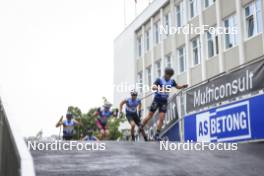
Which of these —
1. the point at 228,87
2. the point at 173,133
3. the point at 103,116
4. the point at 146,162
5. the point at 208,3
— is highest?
the point at 208,3

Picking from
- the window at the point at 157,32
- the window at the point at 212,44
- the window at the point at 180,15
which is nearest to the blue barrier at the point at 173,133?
the window at the point at 212,44

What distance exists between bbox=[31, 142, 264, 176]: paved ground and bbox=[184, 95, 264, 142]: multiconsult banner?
781mm

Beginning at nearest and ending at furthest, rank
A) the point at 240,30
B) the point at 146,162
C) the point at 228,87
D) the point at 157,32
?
the point at 146,162 → the point at 228,87 → the point at 240,30 → the point at 157,32

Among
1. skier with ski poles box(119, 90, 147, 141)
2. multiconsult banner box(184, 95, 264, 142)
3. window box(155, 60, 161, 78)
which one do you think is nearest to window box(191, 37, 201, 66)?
window box(155, 60, 161, 78)

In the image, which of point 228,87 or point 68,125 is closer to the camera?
point 228,87

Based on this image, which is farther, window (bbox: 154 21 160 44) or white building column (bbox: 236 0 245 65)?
window (bbox: 154 21 160 44)

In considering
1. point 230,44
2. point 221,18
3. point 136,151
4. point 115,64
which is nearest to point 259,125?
point 136,151

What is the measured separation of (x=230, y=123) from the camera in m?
9.59

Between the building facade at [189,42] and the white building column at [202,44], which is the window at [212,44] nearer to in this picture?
the building facade at [189,42]

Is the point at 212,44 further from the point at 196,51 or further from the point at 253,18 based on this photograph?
the point at 253,18

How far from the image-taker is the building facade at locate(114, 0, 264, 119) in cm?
2325

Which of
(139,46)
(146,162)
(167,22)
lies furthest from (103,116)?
(139,46)

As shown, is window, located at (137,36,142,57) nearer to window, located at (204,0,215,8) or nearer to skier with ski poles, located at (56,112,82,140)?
window, located at (204,0,215,8)

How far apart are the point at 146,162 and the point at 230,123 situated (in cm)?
342
